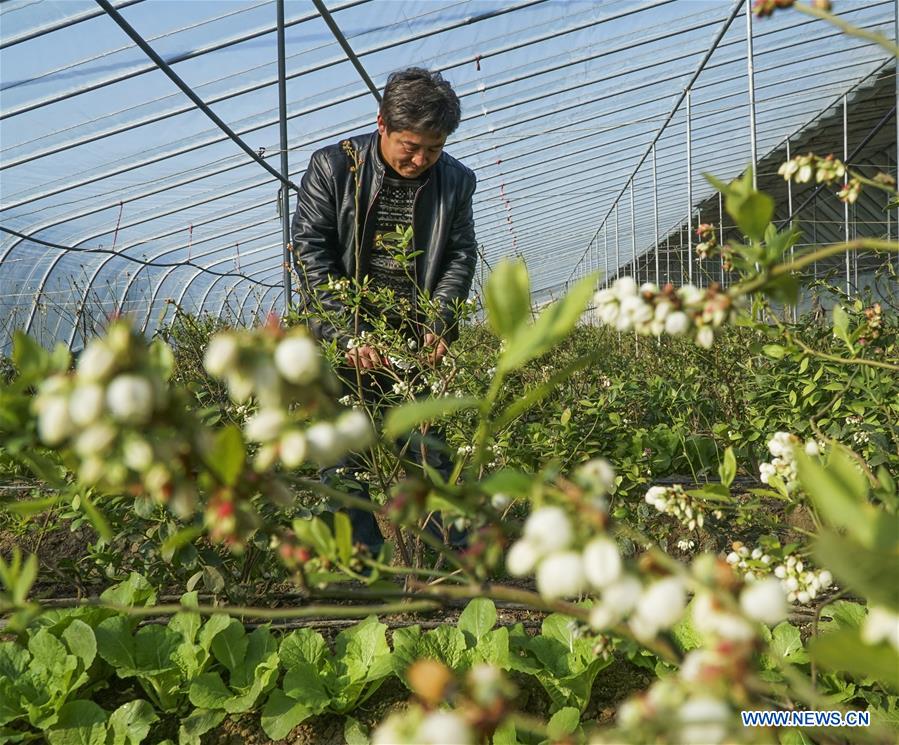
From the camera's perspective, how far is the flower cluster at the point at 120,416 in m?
0.33

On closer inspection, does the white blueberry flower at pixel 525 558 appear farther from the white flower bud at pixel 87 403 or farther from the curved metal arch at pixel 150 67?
the curved metal arch at pixel 150 67

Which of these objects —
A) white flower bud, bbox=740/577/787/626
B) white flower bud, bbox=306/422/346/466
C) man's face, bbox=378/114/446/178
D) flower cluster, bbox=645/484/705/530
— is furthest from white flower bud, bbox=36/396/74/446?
man's face, bbox=378/114/446/178

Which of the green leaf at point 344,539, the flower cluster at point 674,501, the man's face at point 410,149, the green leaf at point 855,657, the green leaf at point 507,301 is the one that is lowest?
the man's face at point 410,149

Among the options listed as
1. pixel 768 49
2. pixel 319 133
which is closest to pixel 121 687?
pixel 319 133

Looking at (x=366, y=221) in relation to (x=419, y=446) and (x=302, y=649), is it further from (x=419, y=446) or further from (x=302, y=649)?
(x=302, y=649)

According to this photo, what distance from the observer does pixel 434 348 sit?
2.03 metres

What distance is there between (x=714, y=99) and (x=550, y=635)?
963cm

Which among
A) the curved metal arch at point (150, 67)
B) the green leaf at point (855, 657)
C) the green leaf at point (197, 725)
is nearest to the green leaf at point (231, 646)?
the green leaf at point (197, 725)

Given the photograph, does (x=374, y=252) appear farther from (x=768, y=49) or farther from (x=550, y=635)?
(x=768, y=49)

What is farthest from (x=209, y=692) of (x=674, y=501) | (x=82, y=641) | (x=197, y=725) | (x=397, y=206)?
(x=397, y=206)

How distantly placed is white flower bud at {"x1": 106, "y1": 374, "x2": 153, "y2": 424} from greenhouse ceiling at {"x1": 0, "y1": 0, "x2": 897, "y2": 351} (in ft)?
10.9

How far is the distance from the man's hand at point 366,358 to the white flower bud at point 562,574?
162 cm

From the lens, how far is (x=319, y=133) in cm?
794

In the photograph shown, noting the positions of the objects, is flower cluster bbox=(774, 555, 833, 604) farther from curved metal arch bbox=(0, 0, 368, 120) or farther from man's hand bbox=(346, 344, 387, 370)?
curved metal arch bbox=(0, 0, 368, 120)
